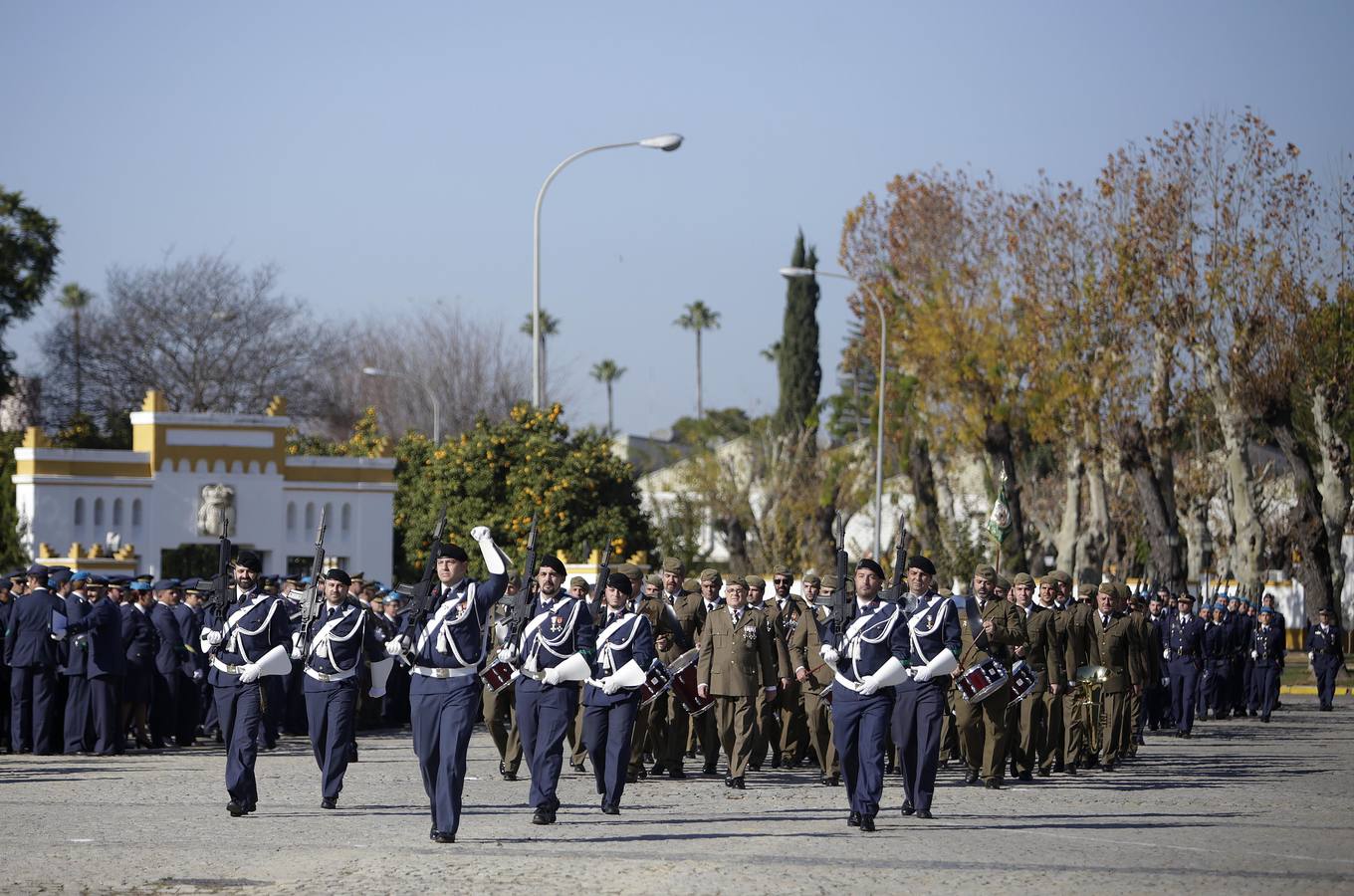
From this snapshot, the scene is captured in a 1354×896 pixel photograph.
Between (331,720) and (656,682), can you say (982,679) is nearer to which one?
(656,682)

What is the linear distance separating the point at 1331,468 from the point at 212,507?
22661 mm

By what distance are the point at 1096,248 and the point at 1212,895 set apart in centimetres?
3231

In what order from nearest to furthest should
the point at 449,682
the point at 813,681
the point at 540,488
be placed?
1. the point at 449,682
2. the point at 813,681
3. the point at 540,488

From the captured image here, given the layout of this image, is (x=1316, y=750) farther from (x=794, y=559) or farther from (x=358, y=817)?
(x=794, y=559)

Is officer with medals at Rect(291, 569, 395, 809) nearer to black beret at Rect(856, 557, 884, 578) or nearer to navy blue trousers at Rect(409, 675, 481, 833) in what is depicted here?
navy blue trousers at Rect(409, 675, 481, 833)

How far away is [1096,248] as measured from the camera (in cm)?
4162

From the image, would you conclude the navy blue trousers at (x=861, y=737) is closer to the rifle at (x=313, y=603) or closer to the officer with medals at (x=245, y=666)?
the rifle at (x=313, y=603)

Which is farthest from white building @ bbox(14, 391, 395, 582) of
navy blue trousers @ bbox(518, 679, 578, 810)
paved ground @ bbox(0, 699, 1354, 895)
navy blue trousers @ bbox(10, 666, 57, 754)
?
navy blue trousers @ bbox(518, 679, 578, 810)

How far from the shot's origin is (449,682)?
1281cm

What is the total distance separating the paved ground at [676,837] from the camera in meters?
11.1

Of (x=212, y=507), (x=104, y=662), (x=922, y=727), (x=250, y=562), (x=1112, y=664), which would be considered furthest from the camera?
(x=212, y=507)

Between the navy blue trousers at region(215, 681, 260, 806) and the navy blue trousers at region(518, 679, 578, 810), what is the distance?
6.23ft

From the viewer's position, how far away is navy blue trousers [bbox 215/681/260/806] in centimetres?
1398

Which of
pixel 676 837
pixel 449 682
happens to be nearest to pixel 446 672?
pixel 449 682
